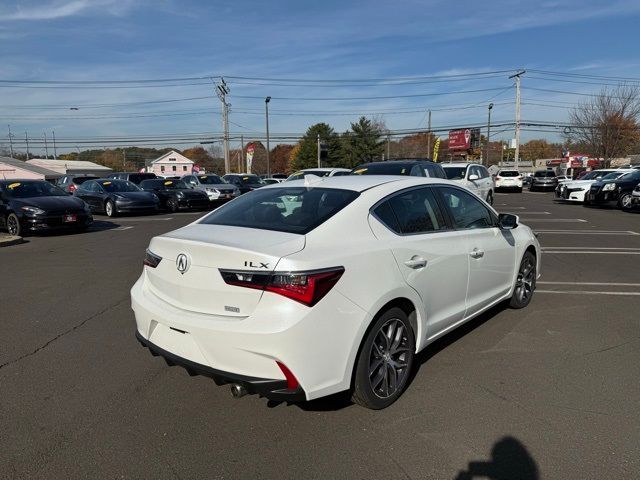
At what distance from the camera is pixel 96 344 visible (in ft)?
15.3

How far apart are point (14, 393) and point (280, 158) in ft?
384

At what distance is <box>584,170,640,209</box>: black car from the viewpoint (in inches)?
771

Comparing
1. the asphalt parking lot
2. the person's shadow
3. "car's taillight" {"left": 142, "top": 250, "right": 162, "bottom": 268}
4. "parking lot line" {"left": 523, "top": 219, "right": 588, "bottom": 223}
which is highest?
"car's taillight" {"left": 142, "top": 250, "right": 162, "bottom": 268}

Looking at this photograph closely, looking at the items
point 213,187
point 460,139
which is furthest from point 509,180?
point 460,139

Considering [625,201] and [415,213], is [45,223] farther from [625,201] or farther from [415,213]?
[625,201]

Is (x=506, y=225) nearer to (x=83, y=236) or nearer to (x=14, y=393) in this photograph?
(x=14, y=393)

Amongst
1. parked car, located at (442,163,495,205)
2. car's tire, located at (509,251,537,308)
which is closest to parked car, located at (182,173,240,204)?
parked car, located at (442,163,495,205)

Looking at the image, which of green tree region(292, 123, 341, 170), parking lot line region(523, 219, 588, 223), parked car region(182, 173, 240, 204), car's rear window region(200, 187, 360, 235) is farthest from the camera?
green tree region(292, 123, 341, 170)

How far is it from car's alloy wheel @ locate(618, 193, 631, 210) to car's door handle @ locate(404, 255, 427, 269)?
19.2 m

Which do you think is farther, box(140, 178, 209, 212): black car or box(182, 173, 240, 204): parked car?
box(182, 173, 240, 204): parked car

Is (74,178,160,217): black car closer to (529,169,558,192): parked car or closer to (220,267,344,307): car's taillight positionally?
(220,267,344,307): car's taillight

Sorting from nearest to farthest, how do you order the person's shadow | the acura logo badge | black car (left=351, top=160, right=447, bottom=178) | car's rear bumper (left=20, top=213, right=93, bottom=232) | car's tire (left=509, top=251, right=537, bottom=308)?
the person's shadow → the acura logo badge → car's tire (left=509, top=251, right=537, bottom=308) → black car (left=351, top=160, right=447, bottom=178) → car's rear bumper (left=20, top=213, right=93, bottom=232)

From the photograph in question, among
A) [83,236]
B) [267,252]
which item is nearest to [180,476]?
[267,252]

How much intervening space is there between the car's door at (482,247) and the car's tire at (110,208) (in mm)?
15875
